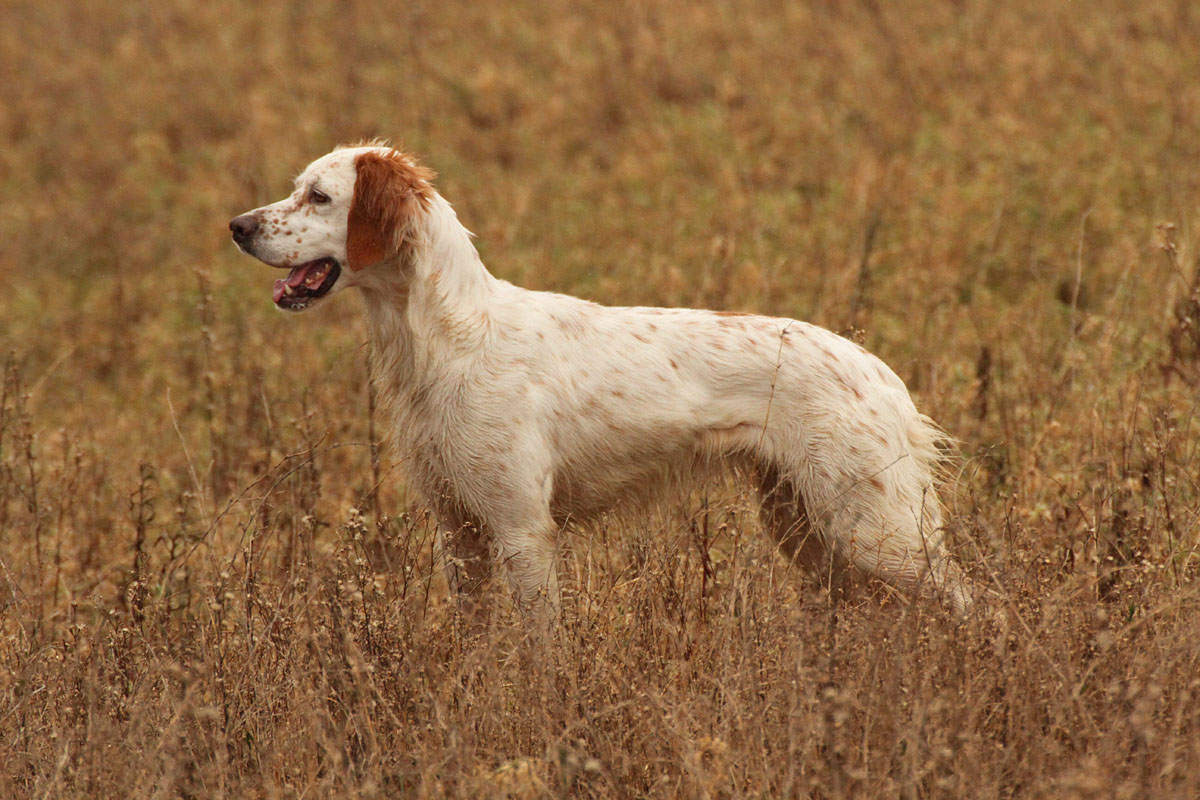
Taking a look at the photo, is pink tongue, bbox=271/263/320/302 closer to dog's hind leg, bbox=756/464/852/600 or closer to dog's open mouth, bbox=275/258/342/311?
dog's open mouth, bbox=275/258/342/311

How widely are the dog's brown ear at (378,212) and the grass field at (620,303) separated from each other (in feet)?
2.20

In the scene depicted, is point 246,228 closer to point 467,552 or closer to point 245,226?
point 245,226

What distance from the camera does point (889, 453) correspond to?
3.83m

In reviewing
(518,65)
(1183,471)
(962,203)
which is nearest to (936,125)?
(962,203)

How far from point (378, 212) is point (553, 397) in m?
0.72

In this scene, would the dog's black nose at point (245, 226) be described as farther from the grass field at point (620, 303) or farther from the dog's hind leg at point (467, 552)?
the dog's hind leg at point (467, 552)

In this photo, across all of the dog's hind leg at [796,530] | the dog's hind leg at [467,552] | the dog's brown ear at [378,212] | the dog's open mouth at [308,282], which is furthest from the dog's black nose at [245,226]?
the dog's hind leg at [796,530]

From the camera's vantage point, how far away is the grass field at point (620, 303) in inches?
121

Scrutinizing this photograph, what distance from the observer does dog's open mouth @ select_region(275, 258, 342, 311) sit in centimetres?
379

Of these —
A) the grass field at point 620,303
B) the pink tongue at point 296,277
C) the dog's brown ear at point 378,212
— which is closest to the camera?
the grass field at point 620,303

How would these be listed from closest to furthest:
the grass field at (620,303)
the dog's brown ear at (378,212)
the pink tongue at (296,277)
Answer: the grass field at (620,303) → the dog's brown ear at (378,212) → the pink tongue at (296,277)

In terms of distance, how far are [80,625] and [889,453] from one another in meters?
2.34

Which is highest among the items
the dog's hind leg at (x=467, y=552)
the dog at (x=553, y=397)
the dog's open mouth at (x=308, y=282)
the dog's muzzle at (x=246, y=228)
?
the dog's muzzle at (x=246, y=228)

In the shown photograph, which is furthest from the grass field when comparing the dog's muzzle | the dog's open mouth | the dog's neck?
the dog's muzzle
